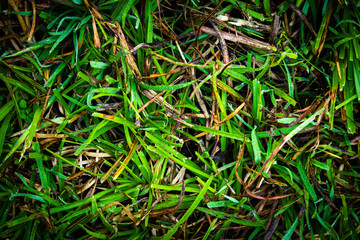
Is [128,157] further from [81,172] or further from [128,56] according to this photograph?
[128,56]

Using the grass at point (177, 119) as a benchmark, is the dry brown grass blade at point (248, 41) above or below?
above

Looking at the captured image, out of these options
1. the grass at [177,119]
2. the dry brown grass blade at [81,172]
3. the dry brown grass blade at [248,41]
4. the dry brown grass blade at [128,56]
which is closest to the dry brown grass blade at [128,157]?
the grass at [177,119]

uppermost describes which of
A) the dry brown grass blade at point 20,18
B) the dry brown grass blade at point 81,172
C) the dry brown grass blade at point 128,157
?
the dry brown grass blade at point 20,18

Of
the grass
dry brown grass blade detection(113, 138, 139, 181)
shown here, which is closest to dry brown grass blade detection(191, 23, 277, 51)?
the grass

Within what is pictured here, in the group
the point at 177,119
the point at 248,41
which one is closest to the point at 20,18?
the point at 177,119

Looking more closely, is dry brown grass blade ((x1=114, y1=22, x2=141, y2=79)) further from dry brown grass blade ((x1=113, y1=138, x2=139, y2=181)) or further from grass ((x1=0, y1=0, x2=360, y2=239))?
dry brown grass blade ((x1=113, y1=138, x2=139, y2=181))

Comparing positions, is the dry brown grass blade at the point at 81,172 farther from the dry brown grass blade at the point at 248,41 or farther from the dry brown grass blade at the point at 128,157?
the dry brown grass blade at the point at 248,41

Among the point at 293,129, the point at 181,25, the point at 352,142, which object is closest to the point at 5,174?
the point at 181,25

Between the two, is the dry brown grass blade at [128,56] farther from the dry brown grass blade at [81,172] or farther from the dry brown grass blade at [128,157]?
the dry brown grass blade at [81,172]
